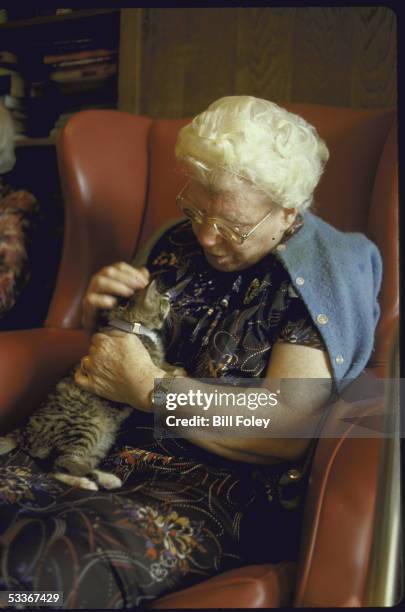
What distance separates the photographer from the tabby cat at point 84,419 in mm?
1122

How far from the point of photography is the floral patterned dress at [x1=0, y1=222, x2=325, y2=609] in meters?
0.81

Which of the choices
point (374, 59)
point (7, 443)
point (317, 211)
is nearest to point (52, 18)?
point (374, 59)

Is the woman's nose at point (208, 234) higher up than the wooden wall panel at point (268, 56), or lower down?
lower down

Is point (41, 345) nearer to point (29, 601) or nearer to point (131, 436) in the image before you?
point (131, 436)

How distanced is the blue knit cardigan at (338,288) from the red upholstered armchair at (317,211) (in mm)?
69

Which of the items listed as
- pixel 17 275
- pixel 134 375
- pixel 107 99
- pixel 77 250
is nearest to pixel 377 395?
pixel 134 375

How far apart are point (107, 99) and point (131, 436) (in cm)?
145

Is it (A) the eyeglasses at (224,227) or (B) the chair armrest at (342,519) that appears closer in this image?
(B) the chair armrest at (342,519)

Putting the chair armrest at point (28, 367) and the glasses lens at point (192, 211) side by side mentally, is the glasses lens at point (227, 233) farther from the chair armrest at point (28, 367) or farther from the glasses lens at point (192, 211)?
the chair armrest at point (28, 367)

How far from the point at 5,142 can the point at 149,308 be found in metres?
0.97

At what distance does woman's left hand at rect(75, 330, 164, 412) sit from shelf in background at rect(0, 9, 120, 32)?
4.34 ft

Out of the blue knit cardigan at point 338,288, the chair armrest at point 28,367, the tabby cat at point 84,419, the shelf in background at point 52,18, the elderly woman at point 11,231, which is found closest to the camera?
the blue knit cardigan at point 338,288

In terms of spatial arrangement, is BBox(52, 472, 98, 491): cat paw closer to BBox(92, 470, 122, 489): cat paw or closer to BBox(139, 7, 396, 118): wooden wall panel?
BBox(92, 470, 122, 489): cat paw

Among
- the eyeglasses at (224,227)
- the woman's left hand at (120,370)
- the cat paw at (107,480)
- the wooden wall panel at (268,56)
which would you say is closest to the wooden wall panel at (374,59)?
the wooden wall panel at (268,56)
